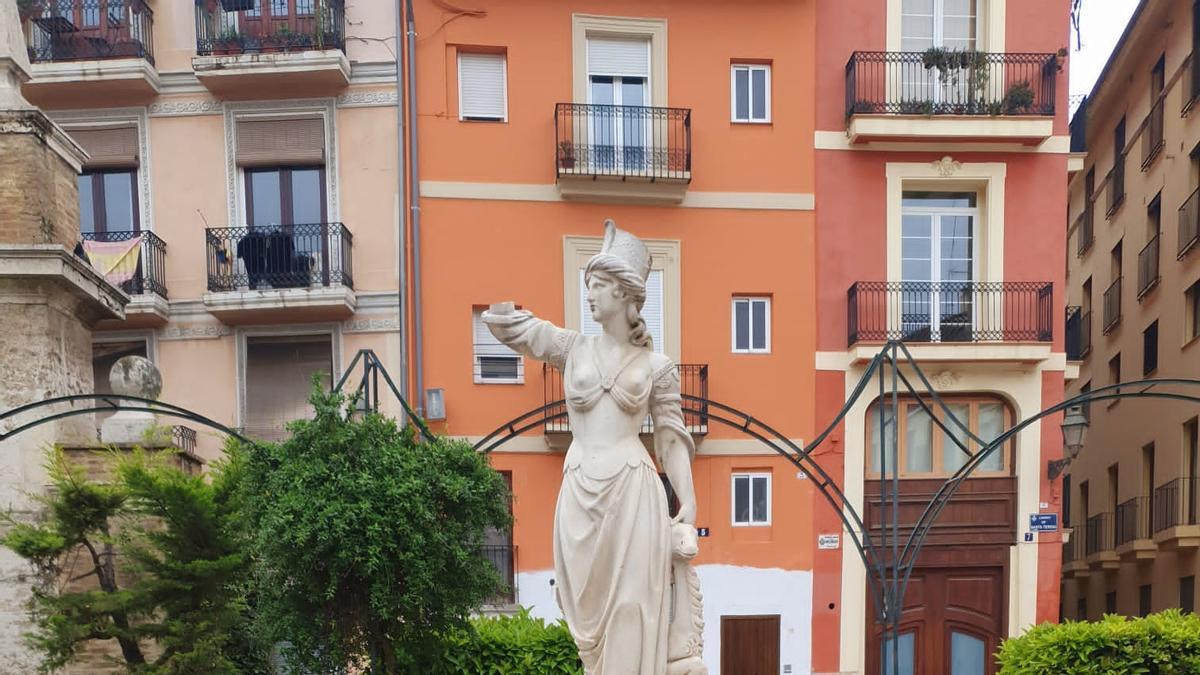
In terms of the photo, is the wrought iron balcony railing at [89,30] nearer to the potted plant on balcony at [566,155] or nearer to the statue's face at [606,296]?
the potted plant on balcony at [566,155]

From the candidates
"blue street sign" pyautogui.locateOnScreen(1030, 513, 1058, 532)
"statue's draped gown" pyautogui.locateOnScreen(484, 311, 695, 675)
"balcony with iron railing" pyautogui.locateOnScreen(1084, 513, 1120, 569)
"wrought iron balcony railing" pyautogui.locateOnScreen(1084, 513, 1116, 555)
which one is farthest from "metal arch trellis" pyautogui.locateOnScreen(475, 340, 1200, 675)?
"wrought iron balcony railing" pyautogui.locateOnScreen(1084, 513, 1116, 555)

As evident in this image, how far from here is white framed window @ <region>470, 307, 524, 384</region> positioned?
40.3 feet

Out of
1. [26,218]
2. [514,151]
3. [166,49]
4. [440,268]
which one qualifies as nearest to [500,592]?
[26,218]

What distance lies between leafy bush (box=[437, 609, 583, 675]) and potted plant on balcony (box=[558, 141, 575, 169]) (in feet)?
20.4

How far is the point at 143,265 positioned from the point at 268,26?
376 cm

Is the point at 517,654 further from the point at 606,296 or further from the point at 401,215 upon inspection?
the point at 401,215

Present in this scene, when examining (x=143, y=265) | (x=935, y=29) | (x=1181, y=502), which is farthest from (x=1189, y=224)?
(x=143, y=265)

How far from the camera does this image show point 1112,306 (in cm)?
1839

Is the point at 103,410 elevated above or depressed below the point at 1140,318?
below

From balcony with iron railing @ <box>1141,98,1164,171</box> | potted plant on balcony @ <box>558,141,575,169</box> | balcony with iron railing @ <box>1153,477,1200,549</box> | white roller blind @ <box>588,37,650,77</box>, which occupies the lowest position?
balcony with iron railing @ <box>1153,477,1200,549</box>

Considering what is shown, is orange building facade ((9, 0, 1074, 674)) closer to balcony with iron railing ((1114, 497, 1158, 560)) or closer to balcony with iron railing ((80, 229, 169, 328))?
balcony with iron railing ((80, 229, 169, 328))

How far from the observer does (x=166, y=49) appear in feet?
41.1

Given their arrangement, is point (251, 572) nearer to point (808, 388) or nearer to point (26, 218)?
point (26, 218)

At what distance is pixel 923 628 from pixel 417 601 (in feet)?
28.3
